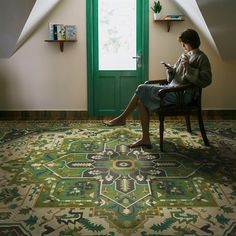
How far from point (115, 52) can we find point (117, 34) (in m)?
0.26

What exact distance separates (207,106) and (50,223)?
3711 millimetres

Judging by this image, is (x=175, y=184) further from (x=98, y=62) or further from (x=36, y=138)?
(x=98, y=62)

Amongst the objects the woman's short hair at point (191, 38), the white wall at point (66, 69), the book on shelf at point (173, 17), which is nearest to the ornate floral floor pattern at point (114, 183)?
the white wall at point (66, 69)

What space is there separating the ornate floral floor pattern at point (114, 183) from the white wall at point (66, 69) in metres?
0.93

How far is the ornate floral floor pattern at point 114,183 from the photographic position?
2334 millimetres

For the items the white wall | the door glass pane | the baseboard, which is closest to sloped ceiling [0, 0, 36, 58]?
the white wall

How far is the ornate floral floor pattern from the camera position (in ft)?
7.66

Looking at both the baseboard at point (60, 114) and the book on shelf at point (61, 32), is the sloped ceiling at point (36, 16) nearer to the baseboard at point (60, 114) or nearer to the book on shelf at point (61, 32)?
the book on shelf at point (61, 32)

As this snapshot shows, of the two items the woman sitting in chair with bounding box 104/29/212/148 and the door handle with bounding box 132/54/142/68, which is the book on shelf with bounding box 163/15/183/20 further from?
the woman sitting in chair with bounding box 104/29/212/148

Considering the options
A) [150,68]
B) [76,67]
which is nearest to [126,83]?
[150,68]

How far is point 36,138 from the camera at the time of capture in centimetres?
426

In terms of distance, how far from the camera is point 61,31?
513cm

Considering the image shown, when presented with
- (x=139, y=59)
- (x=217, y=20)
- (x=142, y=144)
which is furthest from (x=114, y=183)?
(x=139, y=59)

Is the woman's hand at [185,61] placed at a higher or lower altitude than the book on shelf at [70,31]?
lower
